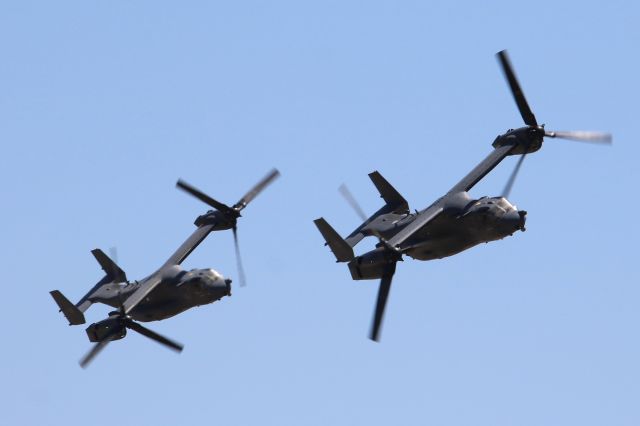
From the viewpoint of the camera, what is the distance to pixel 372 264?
4080 inches

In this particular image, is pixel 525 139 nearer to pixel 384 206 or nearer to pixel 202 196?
pixel 384 206

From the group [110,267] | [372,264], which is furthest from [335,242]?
A: [110,267]

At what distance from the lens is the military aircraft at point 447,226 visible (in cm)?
10156

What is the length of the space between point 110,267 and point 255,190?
11.8 meters

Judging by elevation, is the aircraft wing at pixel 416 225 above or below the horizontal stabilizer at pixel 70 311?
above

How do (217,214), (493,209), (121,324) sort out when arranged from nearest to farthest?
(493,209)
(121,324)
(217,214)

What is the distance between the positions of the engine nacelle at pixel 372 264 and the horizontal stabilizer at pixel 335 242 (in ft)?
2.11

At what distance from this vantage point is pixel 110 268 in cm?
11812

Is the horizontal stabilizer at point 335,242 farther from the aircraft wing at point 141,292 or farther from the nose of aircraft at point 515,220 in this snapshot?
the aircraft wing at point 141,292

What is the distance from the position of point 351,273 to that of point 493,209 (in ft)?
33.0

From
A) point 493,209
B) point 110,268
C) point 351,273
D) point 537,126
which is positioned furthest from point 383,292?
point 110,268

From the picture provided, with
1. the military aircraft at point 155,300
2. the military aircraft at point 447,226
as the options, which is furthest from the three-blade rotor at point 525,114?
the military aircraft at point 155,300

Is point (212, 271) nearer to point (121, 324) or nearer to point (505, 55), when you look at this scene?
point (121, 324)

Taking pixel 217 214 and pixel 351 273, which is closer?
pixel 351 273
